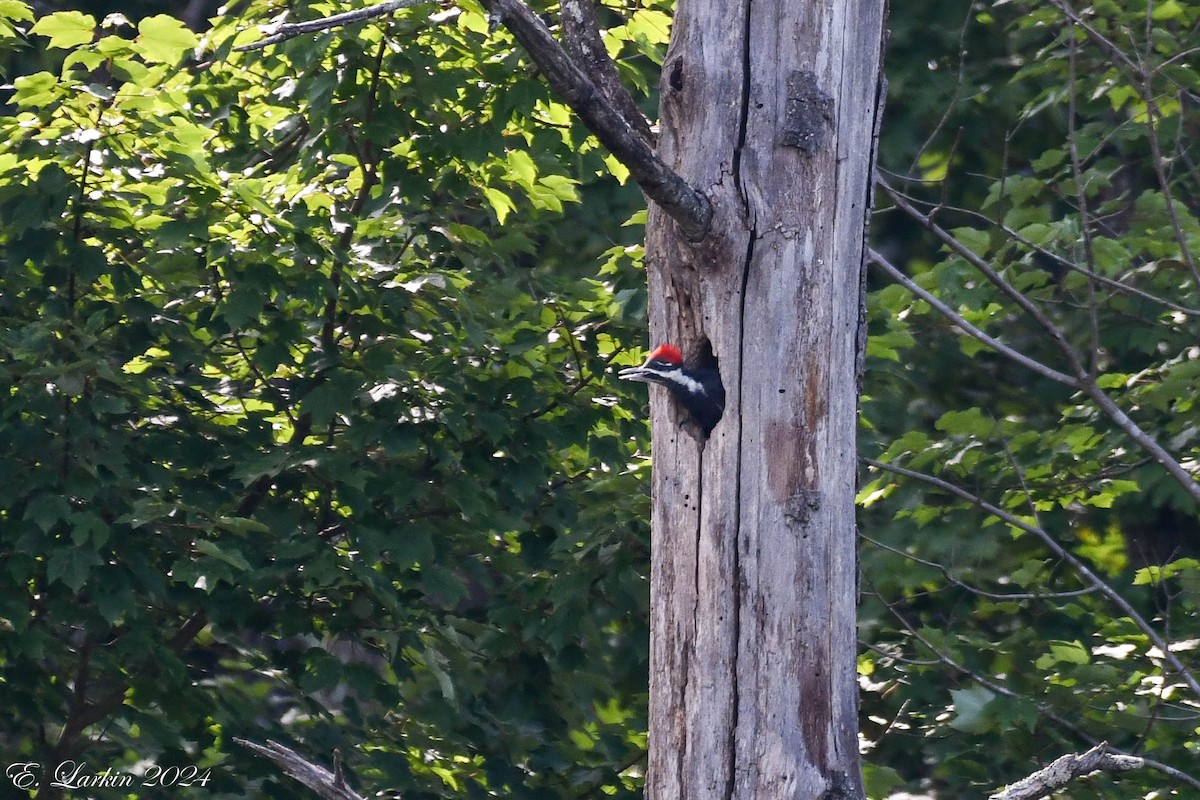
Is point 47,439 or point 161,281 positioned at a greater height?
point 161,281

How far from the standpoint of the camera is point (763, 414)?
268 cm

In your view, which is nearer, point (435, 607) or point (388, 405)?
point (388, 405)

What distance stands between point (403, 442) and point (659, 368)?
184cm

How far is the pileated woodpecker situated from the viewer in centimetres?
270

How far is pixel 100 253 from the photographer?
14.0 feet

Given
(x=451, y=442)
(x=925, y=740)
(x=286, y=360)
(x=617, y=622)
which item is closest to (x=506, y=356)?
(x=451, y=442)

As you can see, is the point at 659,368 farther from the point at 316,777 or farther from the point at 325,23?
the point at 316,777

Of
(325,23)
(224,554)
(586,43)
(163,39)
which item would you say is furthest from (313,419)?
(325,23)

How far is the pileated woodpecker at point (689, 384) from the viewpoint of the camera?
2.70 meters

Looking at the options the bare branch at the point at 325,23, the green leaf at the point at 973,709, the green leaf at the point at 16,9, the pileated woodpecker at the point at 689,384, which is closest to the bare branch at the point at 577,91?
the bare branch at the point at 325,23

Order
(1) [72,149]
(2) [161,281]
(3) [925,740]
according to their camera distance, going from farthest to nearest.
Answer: (3) [925,740], (2) [161,281], (1) [72,149]

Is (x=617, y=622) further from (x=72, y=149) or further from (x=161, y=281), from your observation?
(x=72, y=149)

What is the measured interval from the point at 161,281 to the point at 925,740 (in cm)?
317

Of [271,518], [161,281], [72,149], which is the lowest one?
[271,518]
